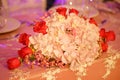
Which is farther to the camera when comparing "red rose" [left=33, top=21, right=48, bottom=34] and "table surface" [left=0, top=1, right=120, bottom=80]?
"table surface" [left=0, top=1, right=120, bottom=80]

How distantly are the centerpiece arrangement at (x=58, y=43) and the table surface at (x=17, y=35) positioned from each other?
13 centimetres

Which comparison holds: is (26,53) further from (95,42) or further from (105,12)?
(105,12)

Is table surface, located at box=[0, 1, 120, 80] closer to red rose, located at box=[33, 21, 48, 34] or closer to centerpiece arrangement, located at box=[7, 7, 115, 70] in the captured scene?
centerpiece arrangement, located at box=[7, 7, 115, 70]

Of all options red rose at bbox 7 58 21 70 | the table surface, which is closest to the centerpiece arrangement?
red rose at bbox 7 58 21 70

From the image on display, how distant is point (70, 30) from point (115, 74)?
16.0 inches

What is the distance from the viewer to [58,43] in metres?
1.07

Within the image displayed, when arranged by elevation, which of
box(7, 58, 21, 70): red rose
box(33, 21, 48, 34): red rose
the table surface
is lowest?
the table surface

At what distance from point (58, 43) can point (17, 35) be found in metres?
0.42

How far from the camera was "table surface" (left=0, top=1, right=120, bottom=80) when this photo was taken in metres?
1.20

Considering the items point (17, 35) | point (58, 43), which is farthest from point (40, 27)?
point (17, 35)

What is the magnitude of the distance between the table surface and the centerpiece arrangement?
5.0 inches

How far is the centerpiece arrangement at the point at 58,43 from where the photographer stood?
1.06 m

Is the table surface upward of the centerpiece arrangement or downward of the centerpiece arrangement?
downward

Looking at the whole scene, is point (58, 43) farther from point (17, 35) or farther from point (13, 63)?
point (17, 35)
